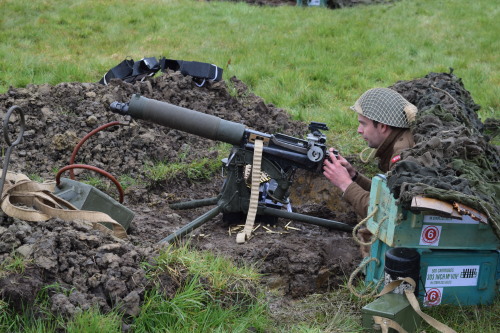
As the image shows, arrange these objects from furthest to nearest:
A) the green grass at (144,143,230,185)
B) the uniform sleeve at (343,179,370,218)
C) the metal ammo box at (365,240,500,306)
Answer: the green grass at (144,143,230,185) → the uniform sleeve at (343,179,370,218) → the metal ammo box at (365,240,500,306)

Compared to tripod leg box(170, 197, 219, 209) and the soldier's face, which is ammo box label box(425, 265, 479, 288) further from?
tripod leg box(170, 197, 219, 209)

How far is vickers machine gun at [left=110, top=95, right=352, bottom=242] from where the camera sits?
16.2 ft

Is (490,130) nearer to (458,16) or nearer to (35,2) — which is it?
(458,16)

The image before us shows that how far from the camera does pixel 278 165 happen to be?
5082 mm

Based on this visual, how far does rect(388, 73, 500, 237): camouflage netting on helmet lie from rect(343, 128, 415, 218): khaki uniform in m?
0.19

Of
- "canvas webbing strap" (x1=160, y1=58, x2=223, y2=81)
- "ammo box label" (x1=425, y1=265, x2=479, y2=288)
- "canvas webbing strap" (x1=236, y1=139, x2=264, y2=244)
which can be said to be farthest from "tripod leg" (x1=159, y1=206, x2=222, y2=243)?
"canvas webbing strap" (x1=160, y1=58, x2=223, y2=81)

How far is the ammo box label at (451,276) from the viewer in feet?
13.5

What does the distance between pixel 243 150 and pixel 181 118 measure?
0.54 metres

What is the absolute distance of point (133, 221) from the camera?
16.7ft

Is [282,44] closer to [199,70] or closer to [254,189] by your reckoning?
[199,70]

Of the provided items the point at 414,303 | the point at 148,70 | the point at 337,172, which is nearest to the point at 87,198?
the point at 337,172

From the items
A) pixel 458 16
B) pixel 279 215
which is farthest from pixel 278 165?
pixel 458 16

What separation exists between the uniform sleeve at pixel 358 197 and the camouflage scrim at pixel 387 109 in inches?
25.6

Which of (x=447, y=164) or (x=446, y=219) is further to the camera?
(x=447, y=164)
